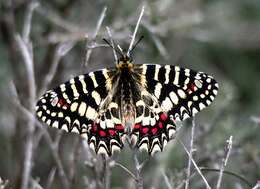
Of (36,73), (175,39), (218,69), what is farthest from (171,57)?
(36,73)

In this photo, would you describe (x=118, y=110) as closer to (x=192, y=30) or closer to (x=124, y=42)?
(x=124, y=42)

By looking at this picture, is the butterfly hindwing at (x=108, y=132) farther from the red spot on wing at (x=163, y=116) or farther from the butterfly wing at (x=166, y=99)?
the red spot on wing at (x=163, y=116)

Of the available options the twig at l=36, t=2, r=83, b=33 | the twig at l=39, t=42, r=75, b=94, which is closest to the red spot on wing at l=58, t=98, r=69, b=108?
the twig at l=39, t=42, r=75, b=94

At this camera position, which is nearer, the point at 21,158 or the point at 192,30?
the point at 21,158

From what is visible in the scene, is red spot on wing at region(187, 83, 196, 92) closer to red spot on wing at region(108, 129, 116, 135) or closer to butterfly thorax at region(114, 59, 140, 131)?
butterfly thorax at region(114, 59, 140, 131)

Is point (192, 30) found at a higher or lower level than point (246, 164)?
higher

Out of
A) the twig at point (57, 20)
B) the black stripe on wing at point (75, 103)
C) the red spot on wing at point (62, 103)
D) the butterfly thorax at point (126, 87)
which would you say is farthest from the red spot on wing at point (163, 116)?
the twig at point (57, 20)

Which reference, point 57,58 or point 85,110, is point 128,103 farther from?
point 57,58
